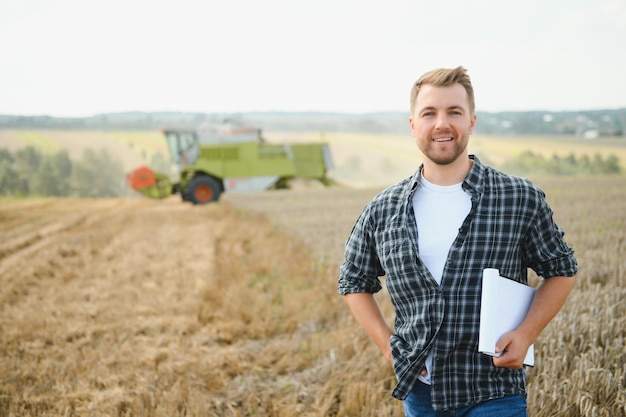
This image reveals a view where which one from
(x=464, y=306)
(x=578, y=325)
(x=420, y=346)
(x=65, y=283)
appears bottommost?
(x=65, y=283)

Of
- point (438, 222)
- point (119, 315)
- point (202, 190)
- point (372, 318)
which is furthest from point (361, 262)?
point (202, 190)

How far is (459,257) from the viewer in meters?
1.92

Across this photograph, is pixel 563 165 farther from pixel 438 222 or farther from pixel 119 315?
pixel 438 222

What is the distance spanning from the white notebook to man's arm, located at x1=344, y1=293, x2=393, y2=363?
368 millimetres

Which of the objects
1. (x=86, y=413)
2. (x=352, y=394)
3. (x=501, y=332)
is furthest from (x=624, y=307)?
(x=86, y=413)

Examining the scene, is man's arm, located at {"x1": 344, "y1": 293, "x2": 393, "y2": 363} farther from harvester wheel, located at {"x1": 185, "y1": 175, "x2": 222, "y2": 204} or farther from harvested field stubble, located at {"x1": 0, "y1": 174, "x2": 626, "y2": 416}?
harvester wheel, located at {"x1": 185, "y1": 175, "x2": 222, "y2": 204}

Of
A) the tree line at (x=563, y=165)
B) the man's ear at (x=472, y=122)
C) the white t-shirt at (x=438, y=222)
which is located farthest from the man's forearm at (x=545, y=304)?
the tree line at (x=563, y=165)

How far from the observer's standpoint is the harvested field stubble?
3.55 m

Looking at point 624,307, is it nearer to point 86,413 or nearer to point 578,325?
point 578,325

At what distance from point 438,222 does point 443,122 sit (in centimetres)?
35

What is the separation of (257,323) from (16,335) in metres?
2.34

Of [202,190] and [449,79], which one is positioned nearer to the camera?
[449,79]

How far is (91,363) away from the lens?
15.4 feet

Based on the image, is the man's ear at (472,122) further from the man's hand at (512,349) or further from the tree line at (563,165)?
the tree line at (563,165)
